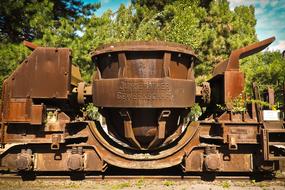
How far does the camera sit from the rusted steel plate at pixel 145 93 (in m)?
5.06

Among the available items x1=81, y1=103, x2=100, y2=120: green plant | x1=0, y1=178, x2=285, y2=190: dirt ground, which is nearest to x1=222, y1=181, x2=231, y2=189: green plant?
x1=0, y1=178, x2=285, y2=190: dirt ground

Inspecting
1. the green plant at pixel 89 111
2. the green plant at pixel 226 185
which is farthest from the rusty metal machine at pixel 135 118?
the green plant at pixel 89 111

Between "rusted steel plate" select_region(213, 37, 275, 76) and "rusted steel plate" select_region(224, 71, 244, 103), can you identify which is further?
"rusted steel plate" select_region(213, 37, 275, 76)

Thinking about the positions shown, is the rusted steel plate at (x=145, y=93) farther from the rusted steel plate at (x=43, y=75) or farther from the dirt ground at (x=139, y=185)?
the dirt ground at (x=139, y=185)

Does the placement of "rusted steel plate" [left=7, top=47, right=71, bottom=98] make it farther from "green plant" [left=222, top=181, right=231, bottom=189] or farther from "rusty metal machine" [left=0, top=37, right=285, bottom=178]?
"green plant" [left=222, top=181, right=231, bottom=189]

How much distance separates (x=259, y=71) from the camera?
56.6 feet

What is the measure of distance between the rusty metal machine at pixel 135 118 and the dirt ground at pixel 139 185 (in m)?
0.26

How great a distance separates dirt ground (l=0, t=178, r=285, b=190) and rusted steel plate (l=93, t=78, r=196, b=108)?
153cm

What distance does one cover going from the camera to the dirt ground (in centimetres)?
507

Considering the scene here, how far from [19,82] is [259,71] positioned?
1549cm

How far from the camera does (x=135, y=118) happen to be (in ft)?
17.7

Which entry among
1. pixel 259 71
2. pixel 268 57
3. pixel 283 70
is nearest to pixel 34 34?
pixel 259 71

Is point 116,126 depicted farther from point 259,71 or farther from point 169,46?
point 259,71

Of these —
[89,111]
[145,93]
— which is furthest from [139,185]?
[89,111]
